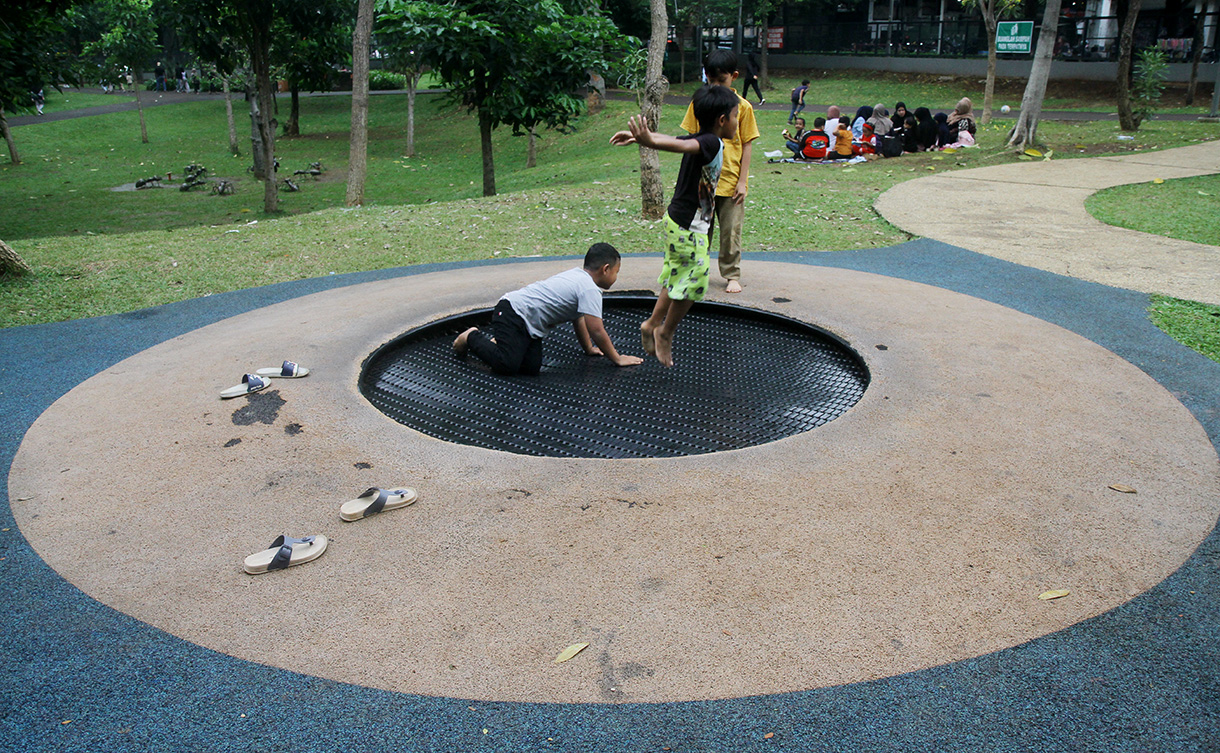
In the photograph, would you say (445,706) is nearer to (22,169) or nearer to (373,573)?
(373,573)

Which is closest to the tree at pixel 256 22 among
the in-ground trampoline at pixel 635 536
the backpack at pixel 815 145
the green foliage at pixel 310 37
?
the green foliage at pixel 310 37

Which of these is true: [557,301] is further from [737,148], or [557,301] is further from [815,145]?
[815,145]

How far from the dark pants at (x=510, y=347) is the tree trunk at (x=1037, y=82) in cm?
1214

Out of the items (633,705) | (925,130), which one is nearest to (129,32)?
(925,130)

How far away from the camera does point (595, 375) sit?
4.75 meters

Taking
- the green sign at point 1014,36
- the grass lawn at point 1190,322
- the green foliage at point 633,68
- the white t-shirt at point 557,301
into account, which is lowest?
the grass lawn at point 1190,322

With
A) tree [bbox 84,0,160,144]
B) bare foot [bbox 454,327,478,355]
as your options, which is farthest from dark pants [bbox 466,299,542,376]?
tree [bbox 84,0,160,144]

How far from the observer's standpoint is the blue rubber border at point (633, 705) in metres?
2.09

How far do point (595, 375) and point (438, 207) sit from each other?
6827 mm

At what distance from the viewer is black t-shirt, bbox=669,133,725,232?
14.4 feet

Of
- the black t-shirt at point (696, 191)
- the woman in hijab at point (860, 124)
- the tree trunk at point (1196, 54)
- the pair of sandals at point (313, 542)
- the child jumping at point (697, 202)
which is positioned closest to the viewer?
the pair of sandals at point (313, 542)

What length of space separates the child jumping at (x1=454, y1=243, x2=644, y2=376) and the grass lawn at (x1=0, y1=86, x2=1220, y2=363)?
354 centimetres

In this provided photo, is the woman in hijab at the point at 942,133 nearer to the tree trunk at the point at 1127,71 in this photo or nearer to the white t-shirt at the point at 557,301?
the tree trunk at the point at 1127,71

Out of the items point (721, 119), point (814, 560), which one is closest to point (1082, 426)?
point (814, 560)
